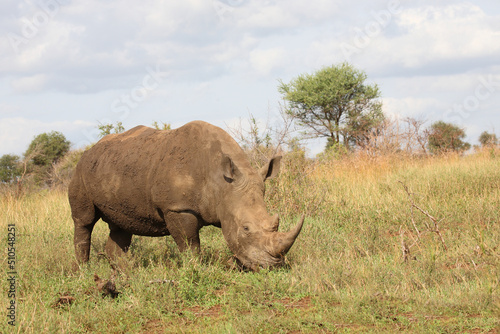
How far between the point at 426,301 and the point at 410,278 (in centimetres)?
82

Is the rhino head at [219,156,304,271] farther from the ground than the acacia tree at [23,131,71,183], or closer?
closer

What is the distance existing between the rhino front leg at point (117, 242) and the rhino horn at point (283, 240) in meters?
2.98

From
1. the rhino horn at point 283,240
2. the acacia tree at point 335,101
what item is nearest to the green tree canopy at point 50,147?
the acacia tree at point 335,101

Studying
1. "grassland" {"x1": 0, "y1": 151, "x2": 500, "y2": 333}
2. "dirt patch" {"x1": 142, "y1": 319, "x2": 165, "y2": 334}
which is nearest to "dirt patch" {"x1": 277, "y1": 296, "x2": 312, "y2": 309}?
"grassland" {"x1": 0, "y1": 151, "x2": 500, "y2": 333}

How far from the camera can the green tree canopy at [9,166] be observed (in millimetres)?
19534

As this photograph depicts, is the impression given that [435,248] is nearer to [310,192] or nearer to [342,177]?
[310,192]

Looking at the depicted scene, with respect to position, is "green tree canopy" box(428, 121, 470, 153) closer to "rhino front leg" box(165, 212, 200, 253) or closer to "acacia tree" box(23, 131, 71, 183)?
"acacia tree" box(23, 131, 71, 183)

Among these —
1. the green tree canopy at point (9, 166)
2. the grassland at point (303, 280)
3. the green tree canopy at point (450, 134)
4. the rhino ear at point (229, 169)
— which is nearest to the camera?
the grassland at point (303, 280)

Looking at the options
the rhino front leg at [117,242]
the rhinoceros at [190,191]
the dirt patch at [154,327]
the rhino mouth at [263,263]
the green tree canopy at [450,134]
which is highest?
the green tree canopy at [450,134]

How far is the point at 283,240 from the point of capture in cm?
547

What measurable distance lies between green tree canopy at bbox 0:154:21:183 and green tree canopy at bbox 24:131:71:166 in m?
1.52

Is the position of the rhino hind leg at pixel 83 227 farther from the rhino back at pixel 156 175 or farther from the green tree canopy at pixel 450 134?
the green tree canopy at pixel 450 134

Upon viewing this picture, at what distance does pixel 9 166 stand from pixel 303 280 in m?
20.1

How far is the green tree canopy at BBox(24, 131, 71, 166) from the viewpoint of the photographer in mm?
25141
